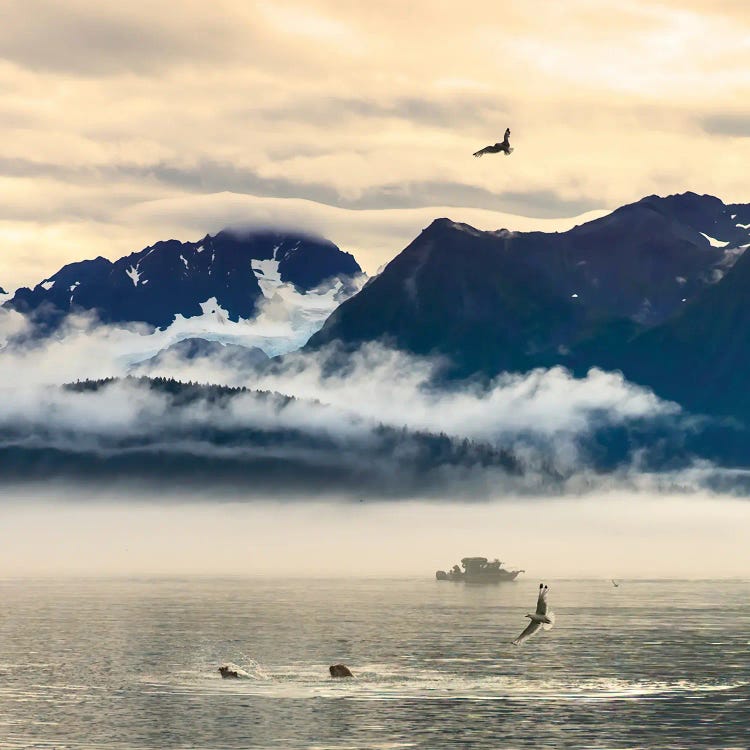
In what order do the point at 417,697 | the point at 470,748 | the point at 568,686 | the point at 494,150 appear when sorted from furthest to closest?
1. the point at 568,686
2. the point at 417,697
3. the point at 470,748
4. the point at 494,150

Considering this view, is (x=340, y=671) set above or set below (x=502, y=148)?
below

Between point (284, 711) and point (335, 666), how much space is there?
31.8m

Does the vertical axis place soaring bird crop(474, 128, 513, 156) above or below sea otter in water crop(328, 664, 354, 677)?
above

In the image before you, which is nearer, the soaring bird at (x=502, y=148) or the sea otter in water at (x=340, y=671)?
the soaring bird at (x=502, y=148)

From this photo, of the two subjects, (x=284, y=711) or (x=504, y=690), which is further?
(x=504, y=690)

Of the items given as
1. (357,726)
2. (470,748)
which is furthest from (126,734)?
(470,748)

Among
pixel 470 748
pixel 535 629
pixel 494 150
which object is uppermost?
pixel 494 150

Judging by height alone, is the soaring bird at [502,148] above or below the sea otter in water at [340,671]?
above

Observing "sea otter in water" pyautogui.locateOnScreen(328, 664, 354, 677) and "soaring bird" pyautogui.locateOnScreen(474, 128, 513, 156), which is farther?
"sea otter in water" pyautogui.locateOnScreen(328, 664, 354, 677)

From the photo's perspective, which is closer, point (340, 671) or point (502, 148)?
point (502, 148)

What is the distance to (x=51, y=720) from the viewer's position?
6078 inches

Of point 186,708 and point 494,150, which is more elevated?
point 494,150

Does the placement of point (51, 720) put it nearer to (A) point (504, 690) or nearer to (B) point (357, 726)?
(B) point (357, 726)

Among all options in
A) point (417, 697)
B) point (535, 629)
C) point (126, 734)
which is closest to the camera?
point (535, 629)
